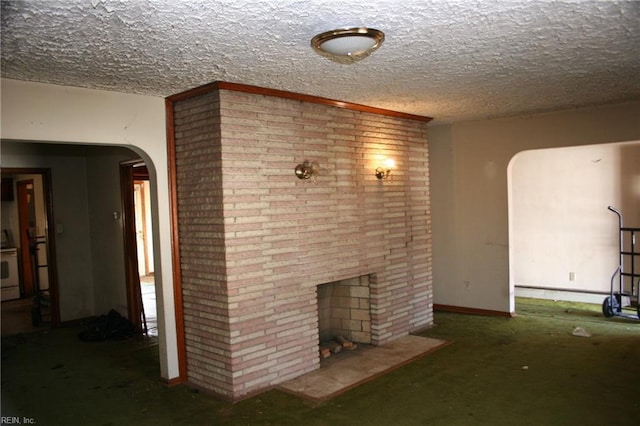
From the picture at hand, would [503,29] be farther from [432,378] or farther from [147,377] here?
[147,377]

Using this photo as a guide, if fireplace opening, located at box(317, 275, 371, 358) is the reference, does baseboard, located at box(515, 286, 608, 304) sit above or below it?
below

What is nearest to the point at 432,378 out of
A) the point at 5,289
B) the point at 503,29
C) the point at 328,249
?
the point at 328,249

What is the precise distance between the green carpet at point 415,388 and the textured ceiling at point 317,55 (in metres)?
2.73

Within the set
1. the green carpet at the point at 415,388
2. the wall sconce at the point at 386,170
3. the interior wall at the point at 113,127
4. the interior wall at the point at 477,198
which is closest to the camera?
the interior wall at the point at 113,127

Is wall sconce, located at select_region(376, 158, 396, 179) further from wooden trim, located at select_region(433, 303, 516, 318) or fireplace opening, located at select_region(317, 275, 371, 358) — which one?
wooden trim, located at select_region(433, 303, 516, 318)

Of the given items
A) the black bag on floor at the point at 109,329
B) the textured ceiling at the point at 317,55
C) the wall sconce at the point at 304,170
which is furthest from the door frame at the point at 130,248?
the wall sconce at the point at 304,170

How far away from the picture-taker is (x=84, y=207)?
745 centimetres

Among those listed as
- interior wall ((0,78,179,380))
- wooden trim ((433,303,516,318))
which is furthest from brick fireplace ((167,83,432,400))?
wooden trim ((433,303,516,318))

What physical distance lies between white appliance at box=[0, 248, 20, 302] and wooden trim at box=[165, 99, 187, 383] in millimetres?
6155

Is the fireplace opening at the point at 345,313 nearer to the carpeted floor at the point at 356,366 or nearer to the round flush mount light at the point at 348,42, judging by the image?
the carpeted floor at the point at 356,366

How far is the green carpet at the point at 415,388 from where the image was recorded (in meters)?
3.86

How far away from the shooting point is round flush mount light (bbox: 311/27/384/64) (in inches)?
112

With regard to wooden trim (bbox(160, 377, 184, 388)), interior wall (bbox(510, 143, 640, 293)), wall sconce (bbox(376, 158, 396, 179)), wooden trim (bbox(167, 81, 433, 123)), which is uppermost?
wooden trim (bbox(167, 81, 433, 123))

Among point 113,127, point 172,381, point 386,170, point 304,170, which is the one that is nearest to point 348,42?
point 304,170
